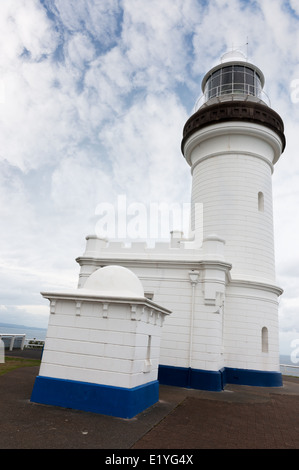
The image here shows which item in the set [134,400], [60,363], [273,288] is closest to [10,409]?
[60,363]

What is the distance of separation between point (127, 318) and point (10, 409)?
3.21 metres

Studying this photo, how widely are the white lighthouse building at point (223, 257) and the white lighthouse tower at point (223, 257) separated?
43mm

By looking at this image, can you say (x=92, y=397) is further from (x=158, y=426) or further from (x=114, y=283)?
(x=114, y=283)

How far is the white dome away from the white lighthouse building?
1.76 metres

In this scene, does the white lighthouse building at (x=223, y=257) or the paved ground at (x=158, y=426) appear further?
the white lighthouse building at (x=223, y=257)

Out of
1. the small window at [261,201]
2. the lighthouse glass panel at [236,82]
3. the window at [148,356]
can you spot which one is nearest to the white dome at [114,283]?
the window at [148,356]

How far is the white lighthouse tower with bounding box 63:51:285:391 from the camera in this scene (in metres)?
12.1

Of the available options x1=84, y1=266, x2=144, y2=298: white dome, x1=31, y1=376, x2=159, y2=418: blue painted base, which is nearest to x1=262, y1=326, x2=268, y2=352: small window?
x1=31, y1=376, x2=159, y2=418: blue painted base

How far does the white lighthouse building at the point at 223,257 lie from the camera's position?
12.1 m

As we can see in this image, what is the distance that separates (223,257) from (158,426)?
760 centimetres

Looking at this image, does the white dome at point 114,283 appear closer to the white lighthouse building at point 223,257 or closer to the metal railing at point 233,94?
the white lighthouse building at point 223,257

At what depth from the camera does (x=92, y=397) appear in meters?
7.12

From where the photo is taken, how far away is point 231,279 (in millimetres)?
14352

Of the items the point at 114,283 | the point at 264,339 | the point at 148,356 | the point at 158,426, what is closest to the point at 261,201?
the point at 264,339
